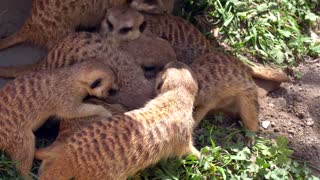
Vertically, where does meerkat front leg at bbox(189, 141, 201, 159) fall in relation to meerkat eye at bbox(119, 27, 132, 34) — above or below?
below

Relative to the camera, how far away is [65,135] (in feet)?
9.41

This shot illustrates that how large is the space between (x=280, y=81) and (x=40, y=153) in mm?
1395

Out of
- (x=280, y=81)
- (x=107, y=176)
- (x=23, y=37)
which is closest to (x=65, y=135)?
(x=107, y=176)

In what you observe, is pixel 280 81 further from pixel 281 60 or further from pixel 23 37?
pixel 23 37

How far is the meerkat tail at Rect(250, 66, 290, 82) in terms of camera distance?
3.43 m

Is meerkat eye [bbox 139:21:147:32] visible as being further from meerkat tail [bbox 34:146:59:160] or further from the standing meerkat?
meerkat tail [bbox 34:146:59:160]

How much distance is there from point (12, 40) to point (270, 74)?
1410mm

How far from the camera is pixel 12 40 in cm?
344

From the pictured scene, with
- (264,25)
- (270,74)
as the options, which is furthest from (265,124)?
(264,25)

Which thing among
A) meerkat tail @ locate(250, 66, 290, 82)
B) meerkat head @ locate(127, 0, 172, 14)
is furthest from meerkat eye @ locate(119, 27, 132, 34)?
meerkat tail @ locate(250, 66, 290, 82)

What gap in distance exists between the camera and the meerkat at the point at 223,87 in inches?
125

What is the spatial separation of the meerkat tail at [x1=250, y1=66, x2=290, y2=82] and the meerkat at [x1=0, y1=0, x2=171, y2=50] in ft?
2.32

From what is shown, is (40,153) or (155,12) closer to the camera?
(40,153)

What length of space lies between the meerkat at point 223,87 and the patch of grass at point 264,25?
1.39 feet
